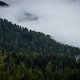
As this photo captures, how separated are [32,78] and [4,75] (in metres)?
18.0

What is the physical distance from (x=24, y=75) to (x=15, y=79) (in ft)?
51.9

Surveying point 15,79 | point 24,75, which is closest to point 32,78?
point 24,75

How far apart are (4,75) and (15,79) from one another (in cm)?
492

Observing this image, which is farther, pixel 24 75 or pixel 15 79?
pixel 24 75

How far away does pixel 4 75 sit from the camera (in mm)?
185125

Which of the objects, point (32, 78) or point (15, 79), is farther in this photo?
point (32, 78)

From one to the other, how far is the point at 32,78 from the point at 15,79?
16720 mm

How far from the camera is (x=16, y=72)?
199250 millimetres

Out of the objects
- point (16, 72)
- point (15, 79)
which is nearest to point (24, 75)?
point (16, 72)

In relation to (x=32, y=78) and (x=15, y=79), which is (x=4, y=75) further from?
(x=32, y=78)

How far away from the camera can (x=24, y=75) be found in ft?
654

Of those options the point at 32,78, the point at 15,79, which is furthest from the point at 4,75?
the point at 32,78

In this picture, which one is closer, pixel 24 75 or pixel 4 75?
pixel 4 75

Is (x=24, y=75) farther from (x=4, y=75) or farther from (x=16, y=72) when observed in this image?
(x=4, y=75)
